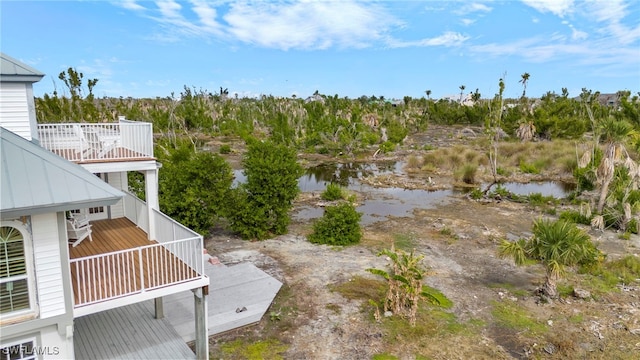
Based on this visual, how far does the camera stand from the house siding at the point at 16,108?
312 inches

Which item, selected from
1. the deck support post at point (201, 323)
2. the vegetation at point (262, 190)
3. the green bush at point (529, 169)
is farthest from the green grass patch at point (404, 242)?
the green bush at point (529, 169)

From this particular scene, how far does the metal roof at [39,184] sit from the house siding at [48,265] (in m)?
0.42

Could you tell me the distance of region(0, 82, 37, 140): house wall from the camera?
313 inches

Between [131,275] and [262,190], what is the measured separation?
359 inches

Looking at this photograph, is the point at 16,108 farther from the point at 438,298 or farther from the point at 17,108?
the point at 438,298

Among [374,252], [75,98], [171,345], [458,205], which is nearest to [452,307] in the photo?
[374,252]

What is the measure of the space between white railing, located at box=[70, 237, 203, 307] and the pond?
1336 cm

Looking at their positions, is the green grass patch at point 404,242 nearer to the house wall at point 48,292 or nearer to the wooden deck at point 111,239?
the wooden deck at point 111,239

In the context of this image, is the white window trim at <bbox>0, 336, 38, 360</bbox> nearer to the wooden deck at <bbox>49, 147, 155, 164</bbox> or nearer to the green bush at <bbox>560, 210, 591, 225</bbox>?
the wooden deck at <bbox>49, 147, 155, 164</bbox>

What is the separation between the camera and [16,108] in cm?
805

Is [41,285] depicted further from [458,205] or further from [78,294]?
[458,205]

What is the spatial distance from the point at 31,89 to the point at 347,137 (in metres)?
38.0

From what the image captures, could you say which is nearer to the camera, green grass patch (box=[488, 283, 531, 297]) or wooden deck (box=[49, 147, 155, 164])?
wooden deck (box=[49, 147, 155, 164])

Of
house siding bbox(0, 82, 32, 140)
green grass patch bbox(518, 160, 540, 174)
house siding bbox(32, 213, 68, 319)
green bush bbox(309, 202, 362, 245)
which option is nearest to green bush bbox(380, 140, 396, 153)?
green grass patch bbox(518, 160, 540, 174)
